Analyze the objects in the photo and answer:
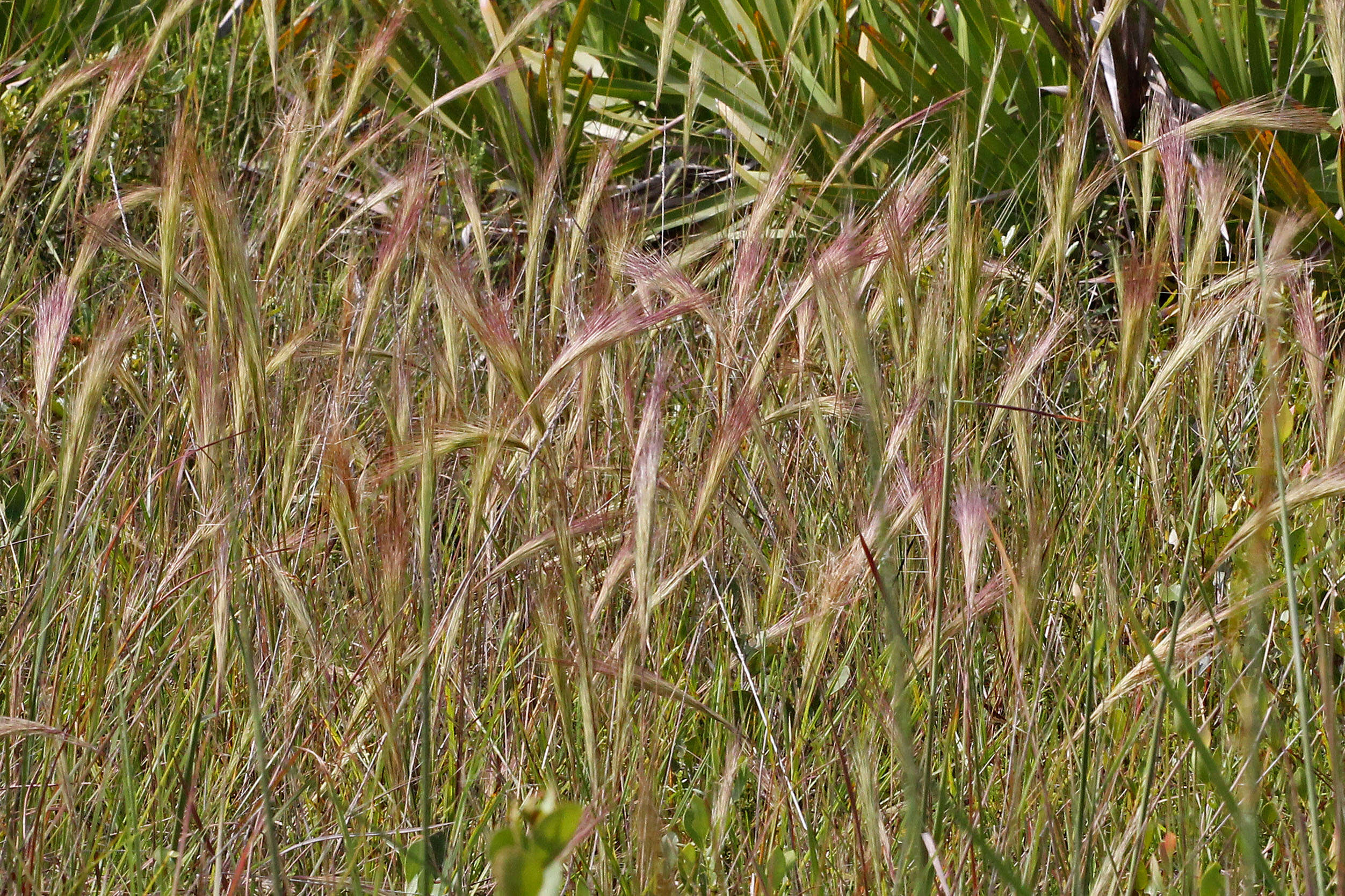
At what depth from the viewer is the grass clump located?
0.61 m

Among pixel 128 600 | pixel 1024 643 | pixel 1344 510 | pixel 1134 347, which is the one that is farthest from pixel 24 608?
pixel 1344 510

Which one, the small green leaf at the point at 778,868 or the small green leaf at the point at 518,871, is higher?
the small green leaf at the point at 518,871

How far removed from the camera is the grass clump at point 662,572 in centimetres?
61

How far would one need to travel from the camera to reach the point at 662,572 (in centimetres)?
83

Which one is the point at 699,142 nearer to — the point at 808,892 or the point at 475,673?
the point at 475,673

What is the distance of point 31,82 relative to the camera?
2406 millimetres

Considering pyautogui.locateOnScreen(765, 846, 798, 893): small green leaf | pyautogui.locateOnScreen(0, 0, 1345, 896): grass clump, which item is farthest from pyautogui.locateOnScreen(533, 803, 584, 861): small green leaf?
pyautogui.locateOnScreen(765, 846, 798, 893): small green leaf

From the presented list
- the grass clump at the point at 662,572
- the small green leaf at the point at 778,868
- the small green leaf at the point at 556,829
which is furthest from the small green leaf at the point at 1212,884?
the small green leaf at the point at 556,829

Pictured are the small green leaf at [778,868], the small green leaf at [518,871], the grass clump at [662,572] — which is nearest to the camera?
the small green leaf at [518,871]

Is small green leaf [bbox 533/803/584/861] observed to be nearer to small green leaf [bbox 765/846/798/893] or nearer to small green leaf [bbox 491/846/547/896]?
small green leaf [bbox 491/846/547/896]

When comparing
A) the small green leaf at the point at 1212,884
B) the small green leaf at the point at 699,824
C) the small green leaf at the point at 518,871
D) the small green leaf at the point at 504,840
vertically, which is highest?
the small green leaf at the point at 518,871

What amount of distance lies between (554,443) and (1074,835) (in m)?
0.52

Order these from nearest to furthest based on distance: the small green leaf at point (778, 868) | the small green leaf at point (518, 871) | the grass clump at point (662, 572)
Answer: the small green leaf at point (518, 871)
the grass clump at point (662, 572)
the small green leaf at point (778, 868)

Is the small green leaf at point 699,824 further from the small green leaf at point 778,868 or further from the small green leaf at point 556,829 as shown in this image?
the small green leaf at point 556,829
